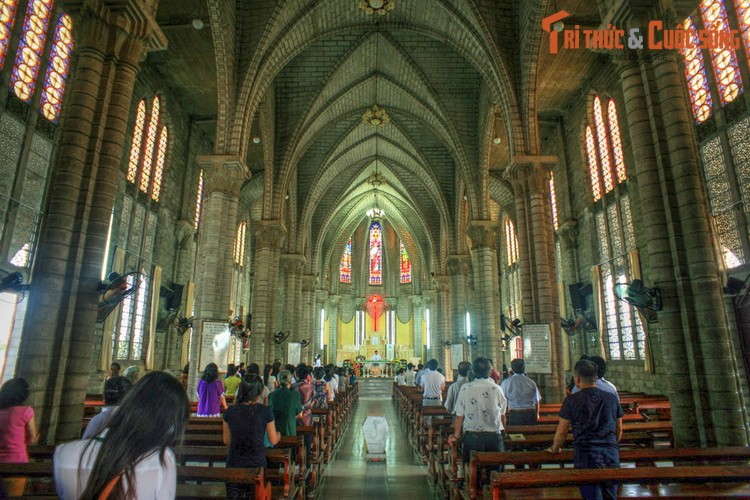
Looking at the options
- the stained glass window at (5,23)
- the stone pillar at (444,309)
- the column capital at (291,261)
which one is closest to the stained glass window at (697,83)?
the stained glass window at (5,23)

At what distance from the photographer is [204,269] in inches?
522

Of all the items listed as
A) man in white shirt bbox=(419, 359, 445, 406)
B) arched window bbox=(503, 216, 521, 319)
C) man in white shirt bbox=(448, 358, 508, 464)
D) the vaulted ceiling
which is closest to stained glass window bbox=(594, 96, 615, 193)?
the vaulted ceiling

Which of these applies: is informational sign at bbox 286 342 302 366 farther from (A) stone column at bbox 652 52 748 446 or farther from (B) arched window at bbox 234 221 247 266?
(A) stone column at bbox 652 52 748 446

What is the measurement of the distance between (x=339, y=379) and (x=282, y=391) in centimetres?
1269

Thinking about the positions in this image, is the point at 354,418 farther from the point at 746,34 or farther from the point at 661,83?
the point at 746,34

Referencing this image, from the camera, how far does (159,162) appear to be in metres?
18.7

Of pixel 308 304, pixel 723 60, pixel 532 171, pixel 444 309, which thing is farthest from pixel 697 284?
pixel 308 304

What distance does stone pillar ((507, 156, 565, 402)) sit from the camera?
1274cm

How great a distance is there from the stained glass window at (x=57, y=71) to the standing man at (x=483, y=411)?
12.7 metres

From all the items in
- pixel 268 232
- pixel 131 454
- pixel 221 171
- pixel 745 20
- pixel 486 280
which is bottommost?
pixel 131 454

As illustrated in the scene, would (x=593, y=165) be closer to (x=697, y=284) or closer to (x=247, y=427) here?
(x=697, y=284)

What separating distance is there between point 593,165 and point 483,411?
52.7 feet

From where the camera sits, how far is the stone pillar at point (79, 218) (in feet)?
19.8

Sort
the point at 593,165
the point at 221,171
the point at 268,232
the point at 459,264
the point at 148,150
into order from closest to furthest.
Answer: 1. the point at 221,171
2. the point at 148,150
3. the point at 593,165
4. the point at 268,232
5. the point at 459,264
